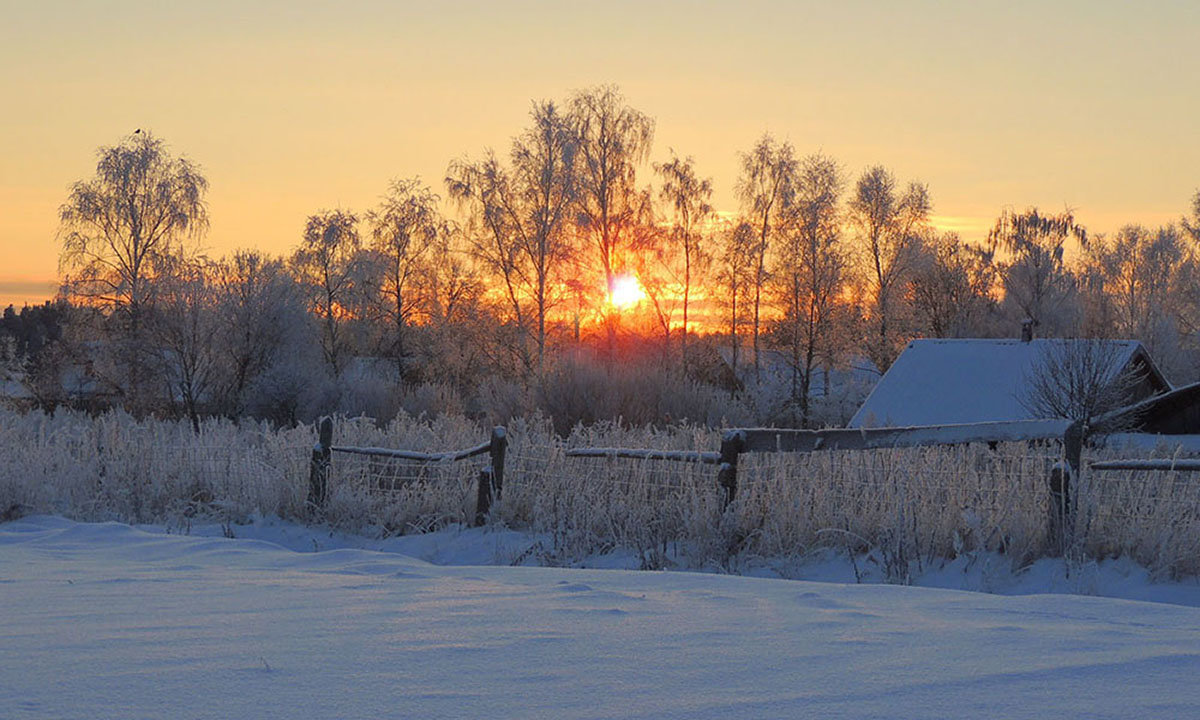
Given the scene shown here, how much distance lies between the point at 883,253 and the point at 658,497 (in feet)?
118

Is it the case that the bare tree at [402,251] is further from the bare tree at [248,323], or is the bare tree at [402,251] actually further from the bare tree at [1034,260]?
the bare tree at [1034,260]

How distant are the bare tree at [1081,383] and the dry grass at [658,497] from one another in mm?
13685

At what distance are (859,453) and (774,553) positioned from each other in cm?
165

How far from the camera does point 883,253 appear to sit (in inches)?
1732

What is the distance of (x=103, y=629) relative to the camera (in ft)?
12.2

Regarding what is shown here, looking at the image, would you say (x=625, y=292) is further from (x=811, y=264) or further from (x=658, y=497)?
(x=658, y=497)

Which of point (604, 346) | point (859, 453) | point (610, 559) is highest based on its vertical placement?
point (604, 346)

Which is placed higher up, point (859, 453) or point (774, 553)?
point (859, 453)

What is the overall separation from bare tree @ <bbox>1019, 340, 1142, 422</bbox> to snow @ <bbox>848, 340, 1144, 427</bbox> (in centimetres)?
189

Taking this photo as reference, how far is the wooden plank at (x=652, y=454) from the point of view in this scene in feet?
30.6

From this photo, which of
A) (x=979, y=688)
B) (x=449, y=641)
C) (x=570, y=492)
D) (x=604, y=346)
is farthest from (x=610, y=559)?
(x=604, y=346)

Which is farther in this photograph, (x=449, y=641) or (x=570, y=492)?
(x=570, y=492)

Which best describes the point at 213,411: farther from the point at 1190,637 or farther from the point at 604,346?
the point at 1190,637

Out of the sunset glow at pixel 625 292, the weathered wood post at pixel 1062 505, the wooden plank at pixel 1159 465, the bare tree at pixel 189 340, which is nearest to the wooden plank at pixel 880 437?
the wooden plank at pixel 1159 465
